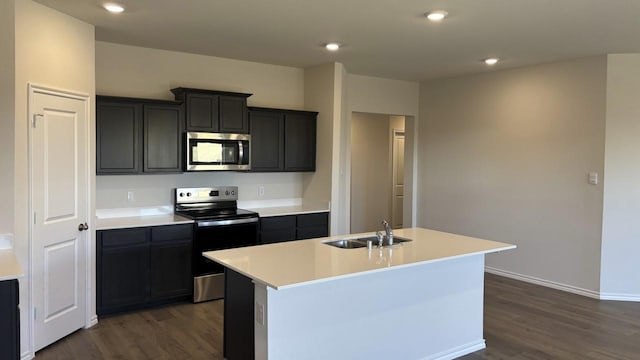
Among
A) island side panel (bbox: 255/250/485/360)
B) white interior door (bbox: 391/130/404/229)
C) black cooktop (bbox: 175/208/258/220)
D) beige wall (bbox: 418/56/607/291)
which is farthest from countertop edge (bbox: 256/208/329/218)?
white interior door (bbox: 391/130/404/229)

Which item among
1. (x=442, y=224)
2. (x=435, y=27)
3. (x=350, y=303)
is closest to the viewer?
(x=350, y=303)

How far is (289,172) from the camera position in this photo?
5.99m

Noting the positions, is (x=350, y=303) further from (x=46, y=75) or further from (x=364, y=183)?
(x=364, y=183)

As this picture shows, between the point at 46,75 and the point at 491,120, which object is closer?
the point at 46,75

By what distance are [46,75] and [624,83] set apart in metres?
5.44

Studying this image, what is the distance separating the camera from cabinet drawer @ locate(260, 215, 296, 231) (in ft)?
17.4

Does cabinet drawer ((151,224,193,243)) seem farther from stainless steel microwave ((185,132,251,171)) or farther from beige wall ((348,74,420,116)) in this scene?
beige wall ((348,74,420,116))

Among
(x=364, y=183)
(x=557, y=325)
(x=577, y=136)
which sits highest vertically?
(x=577, y=136)

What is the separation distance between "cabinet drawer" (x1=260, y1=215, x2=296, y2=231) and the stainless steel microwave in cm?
64

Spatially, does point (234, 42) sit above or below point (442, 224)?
above

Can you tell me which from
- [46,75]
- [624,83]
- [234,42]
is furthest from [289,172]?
[624,83]

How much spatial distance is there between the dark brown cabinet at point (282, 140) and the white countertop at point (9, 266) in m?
2.71

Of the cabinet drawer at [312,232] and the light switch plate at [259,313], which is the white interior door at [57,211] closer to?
the light switch plate at [259,313]

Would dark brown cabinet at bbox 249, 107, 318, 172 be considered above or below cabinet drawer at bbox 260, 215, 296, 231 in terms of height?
above
